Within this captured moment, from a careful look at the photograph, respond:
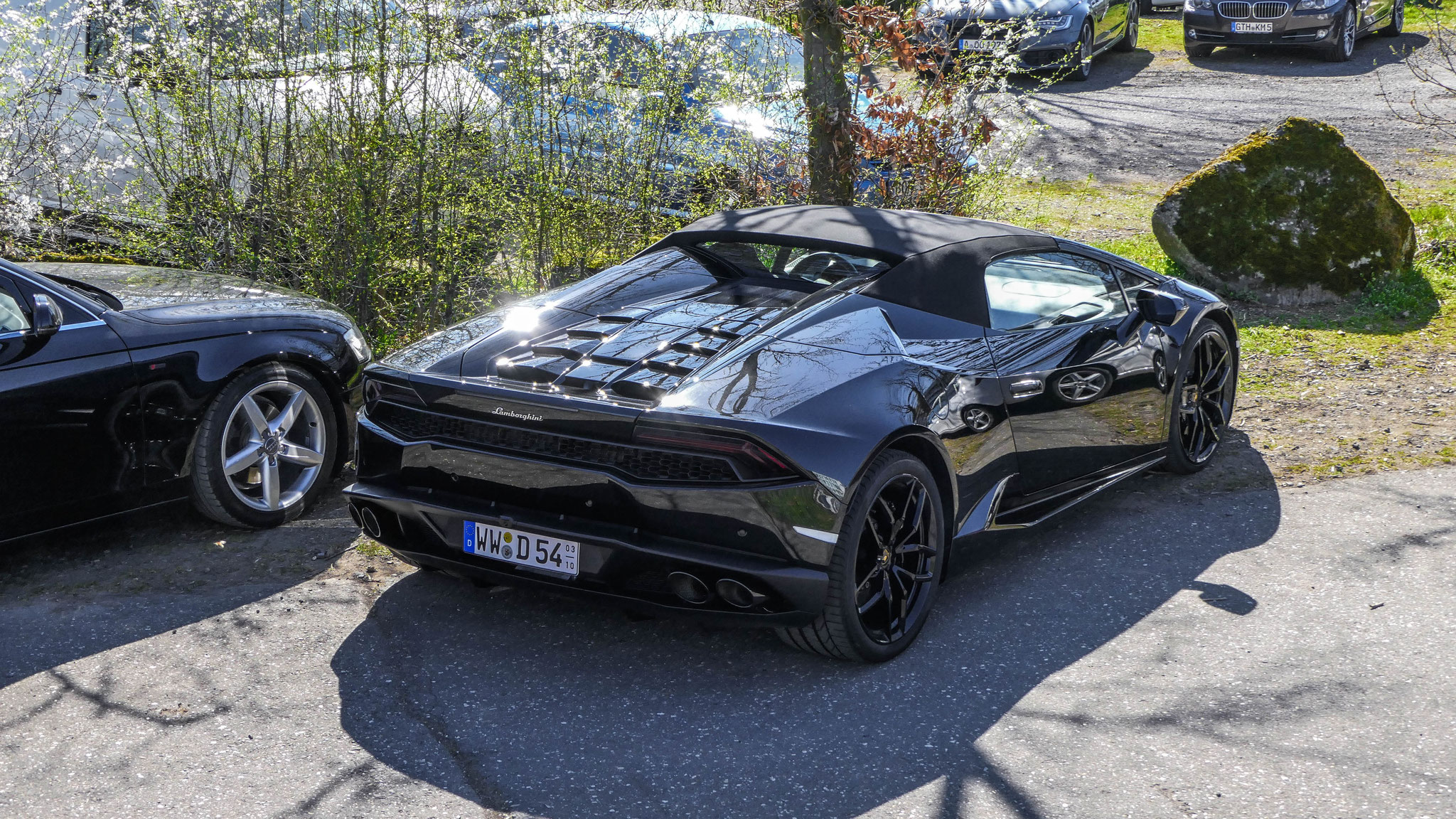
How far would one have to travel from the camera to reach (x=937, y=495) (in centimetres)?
421

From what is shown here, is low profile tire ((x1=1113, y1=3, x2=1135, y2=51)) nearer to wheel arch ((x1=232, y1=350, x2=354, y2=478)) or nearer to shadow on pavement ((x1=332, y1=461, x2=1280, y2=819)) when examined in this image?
shadow on pavement ((x1=332, y1=461, x2=1280, y2=819))

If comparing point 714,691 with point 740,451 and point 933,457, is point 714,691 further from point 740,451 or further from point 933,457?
point 933,457

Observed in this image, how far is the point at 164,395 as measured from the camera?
4.94 meters

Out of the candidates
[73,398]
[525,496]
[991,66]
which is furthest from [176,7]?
[991,66]

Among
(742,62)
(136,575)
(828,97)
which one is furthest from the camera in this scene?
(828,97)

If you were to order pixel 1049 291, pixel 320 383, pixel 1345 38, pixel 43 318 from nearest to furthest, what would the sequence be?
pixel 43 318
pixel 1049 291
pixel 320 383
pixel 1345 38

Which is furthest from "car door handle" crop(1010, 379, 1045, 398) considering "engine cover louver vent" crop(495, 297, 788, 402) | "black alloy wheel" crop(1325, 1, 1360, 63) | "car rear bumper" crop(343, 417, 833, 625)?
"black alloy wheel" crop(1325, 1, 1360, 63)

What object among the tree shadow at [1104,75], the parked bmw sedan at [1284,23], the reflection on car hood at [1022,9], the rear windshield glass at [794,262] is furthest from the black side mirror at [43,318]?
the parked bmw sedan at [1284,23]

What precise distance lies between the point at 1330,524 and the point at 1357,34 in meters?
16.3

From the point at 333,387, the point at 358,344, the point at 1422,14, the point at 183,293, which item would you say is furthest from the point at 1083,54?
the point at 183,293

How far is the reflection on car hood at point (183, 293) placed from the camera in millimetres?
5168

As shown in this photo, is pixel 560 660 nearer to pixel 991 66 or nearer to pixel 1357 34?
pixel 991 66

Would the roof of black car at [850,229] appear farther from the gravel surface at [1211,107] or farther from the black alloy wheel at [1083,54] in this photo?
the black alloy wheel at [1083,54]

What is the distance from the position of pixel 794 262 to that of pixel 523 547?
1575mm
